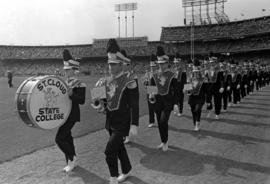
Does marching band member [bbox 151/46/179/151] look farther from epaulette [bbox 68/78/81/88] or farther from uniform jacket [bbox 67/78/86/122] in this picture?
epaulette [bbox 68/78/81/88]

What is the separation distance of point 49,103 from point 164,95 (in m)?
3.23

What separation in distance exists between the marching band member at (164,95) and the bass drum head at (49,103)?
2.59 meters

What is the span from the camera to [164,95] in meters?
8.28

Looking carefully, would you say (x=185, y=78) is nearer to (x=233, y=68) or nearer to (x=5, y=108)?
(x=233, y=68)

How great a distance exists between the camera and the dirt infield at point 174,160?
233 inches

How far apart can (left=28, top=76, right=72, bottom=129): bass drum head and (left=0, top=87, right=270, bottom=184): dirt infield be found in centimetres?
103

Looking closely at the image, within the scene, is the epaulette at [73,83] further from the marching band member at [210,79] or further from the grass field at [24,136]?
the marching band member at [210,79]

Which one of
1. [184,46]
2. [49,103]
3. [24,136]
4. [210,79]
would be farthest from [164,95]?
[184,46]

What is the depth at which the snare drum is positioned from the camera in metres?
5.67

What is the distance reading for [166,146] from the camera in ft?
26.3

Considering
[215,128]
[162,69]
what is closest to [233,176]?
[162,69]

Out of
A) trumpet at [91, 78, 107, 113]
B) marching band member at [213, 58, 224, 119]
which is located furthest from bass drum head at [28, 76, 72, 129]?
marching band member at [213, 58, 224, 119]

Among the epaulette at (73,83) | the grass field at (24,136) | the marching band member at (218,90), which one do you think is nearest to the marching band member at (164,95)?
the epaulette at (73,83)

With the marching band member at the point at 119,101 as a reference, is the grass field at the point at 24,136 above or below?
below
